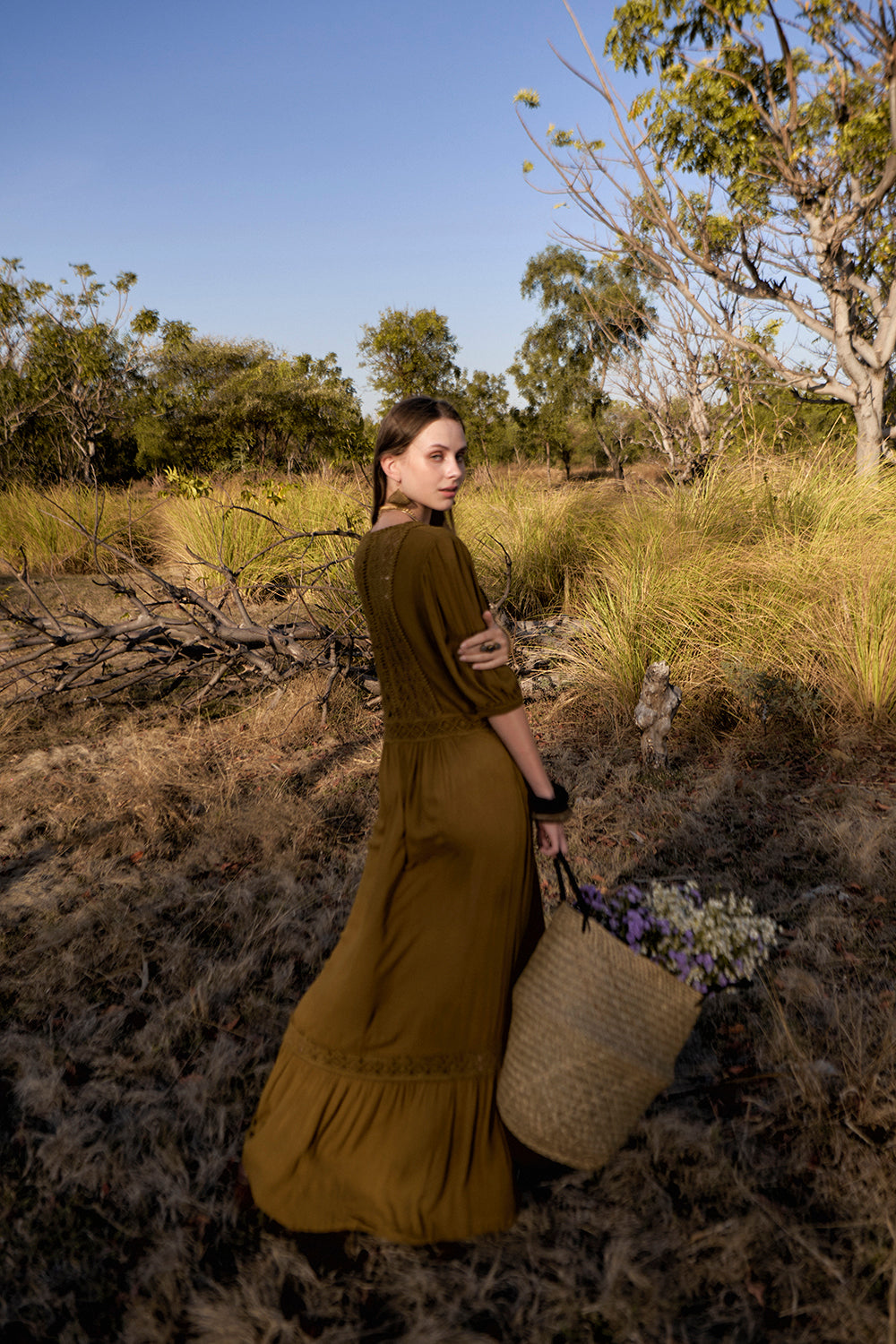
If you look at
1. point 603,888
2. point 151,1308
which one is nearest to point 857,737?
point 603,888

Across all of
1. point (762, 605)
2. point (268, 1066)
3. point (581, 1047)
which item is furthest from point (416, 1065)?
point (762, 605)

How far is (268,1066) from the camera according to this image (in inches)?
81.9

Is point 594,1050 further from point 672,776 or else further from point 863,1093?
point 672,776

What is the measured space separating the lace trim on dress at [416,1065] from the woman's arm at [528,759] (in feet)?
1.50

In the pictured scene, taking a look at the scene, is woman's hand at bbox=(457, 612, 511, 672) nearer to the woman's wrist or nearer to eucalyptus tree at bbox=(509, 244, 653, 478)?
the woman's wrist

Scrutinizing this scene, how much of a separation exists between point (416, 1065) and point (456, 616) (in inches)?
37.1

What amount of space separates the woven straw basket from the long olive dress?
3.7 inches

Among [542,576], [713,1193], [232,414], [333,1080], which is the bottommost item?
[713,1193]

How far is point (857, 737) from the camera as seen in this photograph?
4.09m

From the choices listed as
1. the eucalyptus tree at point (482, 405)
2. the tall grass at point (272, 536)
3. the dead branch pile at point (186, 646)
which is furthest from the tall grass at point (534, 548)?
the eucalyptus tree at point (482, 405)

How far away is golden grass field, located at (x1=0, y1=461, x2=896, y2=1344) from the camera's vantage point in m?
1.45

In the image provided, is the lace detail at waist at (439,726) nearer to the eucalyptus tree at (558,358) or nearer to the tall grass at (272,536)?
the tall grass at (272,536)

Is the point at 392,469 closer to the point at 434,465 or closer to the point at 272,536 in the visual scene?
the point at 434,465

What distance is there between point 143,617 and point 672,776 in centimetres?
360
